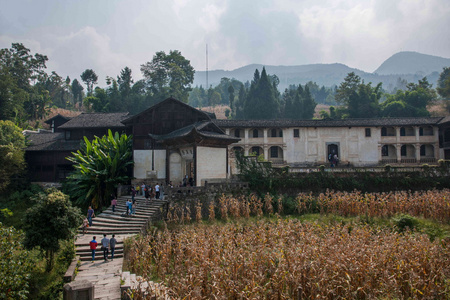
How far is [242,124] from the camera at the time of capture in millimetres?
35062

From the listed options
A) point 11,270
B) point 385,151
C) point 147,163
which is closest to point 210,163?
point 147,163

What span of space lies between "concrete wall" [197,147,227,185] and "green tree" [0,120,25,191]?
15528 millimetres

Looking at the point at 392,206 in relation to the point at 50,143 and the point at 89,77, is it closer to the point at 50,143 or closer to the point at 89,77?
the point at 50,143

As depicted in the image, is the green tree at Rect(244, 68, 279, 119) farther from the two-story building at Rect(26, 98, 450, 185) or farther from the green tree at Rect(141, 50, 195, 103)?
the two-story building at Rect(26, 98, 450, 185)

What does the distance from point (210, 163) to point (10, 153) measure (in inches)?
634

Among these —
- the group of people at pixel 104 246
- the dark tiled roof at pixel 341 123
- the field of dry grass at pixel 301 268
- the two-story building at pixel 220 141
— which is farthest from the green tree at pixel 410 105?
the group of people at pixel 104 246

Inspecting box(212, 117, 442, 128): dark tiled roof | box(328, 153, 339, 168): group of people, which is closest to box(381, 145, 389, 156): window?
box(212, 117, 442, 128): dark tiled roof

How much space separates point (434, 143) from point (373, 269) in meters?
31.3

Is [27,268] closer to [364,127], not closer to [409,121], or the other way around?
[364,127]

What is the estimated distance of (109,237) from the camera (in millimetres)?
15367

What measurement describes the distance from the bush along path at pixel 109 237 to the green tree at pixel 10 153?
35.6 feet

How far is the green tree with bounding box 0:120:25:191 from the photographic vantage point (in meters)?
24.8

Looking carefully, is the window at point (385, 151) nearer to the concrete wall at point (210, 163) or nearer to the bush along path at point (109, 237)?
the concrete wall at point (210, 163)

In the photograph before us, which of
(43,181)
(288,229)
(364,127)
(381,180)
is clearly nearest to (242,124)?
(364,127)
